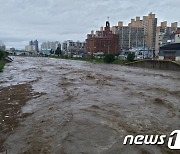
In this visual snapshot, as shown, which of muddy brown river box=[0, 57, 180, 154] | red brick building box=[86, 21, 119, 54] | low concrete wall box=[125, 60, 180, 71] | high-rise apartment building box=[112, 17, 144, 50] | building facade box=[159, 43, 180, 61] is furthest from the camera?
high-rise apartment building box=[112, 17, 144, 50]

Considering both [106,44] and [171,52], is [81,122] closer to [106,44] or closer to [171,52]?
[171,52]

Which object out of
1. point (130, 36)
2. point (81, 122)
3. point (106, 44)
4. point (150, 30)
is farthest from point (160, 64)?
point (130, 36)

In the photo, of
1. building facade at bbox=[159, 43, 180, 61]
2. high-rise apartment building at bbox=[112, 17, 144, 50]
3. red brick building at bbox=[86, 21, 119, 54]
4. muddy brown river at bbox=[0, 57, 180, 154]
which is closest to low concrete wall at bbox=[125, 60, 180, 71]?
building facade at bbox=[159, 43, 180, 61]

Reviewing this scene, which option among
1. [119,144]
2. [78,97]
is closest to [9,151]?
[119,144]

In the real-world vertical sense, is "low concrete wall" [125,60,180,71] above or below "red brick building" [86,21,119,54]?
below

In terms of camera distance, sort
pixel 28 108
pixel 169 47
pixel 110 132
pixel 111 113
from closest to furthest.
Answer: pixel 110 132
pixel 111 113
pixel 28 108
pixel 169 47

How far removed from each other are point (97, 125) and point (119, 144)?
6.38ft

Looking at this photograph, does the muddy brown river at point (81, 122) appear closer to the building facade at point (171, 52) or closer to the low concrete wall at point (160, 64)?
the low concrete wall at point (160, 64)

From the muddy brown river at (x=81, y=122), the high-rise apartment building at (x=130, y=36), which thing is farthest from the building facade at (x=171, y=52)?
the high-rise apartment building at (x=130, y=36)

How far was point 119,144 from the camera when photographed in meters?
7.30

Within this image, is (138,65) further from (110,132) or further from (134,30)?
(134,30)

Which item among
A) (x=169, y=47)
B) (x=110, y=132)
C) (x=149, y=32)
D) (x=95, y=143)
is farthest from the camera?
(x=149, y=32)

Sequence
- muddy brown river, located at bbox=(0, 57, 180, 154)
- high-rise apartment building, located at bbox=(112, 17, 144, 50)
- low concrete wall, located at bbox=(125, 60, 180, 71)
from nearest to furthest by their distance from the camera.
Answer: muddy brown river, located at bbox=(0, 57, 180, 154) < low concrete wall, located at bbox=(125, 60, 180, 71) < high-rise apartment building, located at bbox=(112, 17, 144, 50)

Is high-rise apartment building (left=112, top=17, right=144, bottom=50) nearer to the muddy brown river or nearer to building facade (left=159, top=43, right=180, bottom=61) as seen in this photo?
building facade (left=159, top=43, right=180, bottom=61)
